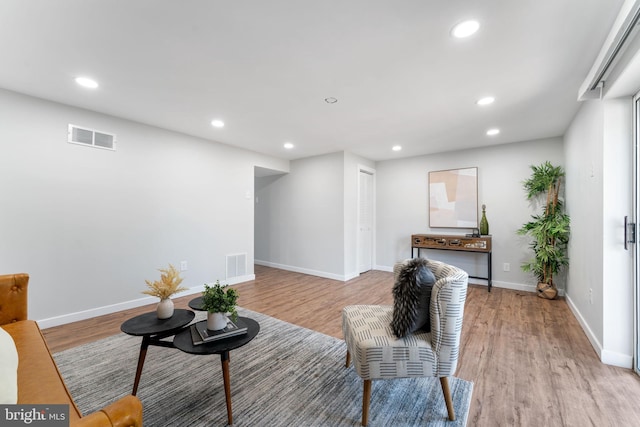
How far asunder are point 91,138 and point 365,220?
4.43 meters

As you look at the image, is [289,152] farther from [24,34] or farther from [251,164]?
[24,34]

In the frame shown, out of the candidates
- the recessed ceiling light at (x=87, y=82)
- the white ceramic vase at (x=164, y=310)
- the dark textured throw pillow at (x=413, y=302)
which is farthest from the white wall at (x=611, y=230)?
the recessed ceiling light at (x=87, y=82)

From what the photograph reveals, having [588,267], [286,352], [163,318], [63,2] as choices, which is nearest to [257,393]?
[286,352]

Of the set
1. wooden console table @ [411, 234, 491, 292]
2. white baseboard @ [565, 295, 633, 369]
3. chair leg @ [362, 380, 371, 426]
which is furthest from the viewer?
wooden console table @ [411, 234, 491, 292]

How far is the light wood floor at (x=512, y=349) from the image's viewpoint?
1.63 metres

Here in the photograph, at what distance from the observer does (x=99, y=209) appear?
10.2 feet

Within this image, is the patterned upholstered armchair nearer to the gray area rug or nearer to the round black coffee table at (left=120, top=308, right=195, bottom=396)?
the gray area rug

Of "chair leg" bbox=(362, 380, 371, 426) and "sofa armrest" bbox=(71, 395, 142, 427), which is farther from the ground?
"sofa armrest" bbox=(71, 395, 142, 427)

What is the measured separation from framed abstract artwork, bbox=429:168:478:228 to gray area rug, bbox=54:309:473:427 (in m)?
3.30

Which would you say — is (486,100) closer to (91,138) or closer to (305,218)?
(305,218)

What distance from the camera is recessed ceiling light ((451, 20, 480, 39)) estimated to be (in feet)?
5.36

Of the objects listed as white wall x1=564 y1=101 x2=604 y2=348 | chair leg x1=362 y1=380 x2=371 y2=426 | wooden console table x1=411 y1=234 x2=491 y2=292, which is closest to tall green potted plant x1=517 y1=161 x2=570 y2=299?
white wall x1=564 y1=101 x2=604 y2=348

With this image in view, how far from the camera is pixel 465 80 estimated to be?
7.58 ft

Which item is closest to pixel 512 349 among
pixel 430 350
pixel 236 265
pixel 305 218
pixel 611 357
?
pixel 611 357
